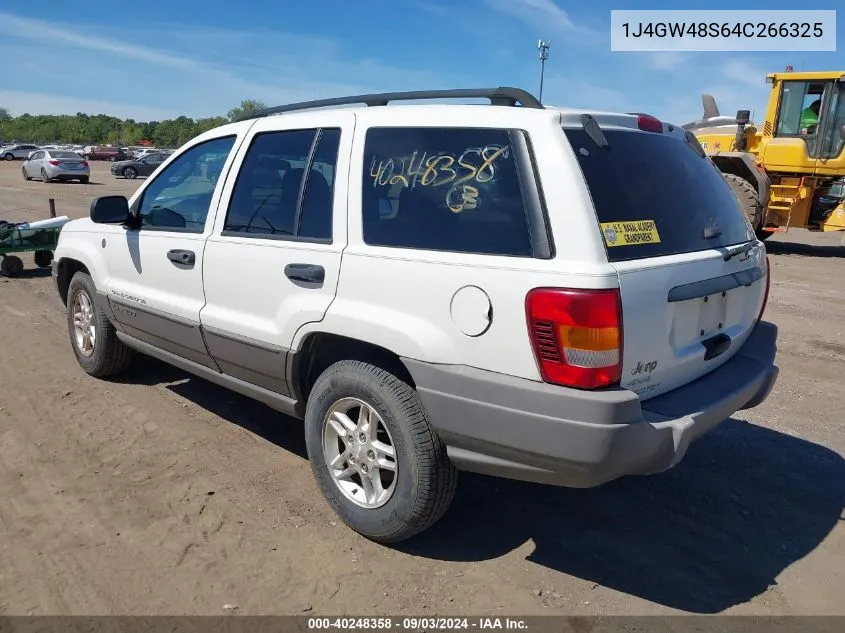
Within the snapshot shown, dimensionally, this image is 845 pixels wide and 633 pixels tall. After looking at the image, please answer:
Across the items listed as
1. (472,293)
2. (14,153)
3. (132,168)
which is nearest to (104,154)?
(14,153)

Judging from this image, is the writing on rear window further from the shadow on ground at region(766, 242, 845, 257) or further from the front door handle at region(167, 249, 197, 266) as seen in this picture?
the shadow on ground at region(766, 242, 845, 257)

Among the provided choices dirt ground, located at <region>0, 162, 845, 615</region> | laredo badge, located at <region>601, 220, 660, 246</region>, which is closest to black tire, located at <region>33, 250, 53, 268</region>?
dirt ground, located at <region>0, 162, 845, 615</region>

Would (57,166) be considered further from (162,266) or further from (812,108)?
(162,266)

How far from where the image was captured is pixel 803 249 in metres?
13.7

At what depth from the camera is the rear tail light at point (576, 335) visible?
7.64ft

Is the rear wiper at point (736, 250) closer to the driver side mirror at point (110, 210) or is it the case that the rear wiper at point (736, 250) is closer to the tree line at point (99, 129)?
the driver side mirror at point (110, 210)

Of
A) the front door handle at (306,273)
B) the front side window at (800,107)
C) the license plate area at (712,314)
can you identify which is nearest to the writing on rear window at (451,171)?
the front door handle at (306,273)

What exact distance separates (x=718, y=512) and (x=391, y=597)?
1.78 metres

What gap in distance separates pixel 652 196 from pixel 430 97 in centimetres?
112

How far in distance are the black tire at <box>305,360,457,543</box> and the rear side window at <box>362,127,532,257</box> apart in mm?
618

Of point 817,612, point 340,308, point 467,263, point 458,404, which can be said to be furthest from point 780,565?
point 340,308

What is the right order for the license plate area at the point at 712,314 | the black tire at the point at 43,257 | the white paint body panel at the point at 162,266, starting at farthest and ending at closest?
the black tire at the point at 43,257 → the white paint body panel at the point at 162,266 → the license plate area at the point at 712,314

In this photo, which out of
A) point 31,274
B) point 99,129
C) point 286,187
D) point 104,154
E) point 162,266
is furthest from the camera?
point 99,129

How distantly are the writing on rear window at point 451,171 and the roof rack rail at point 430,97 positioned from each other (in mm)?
296
